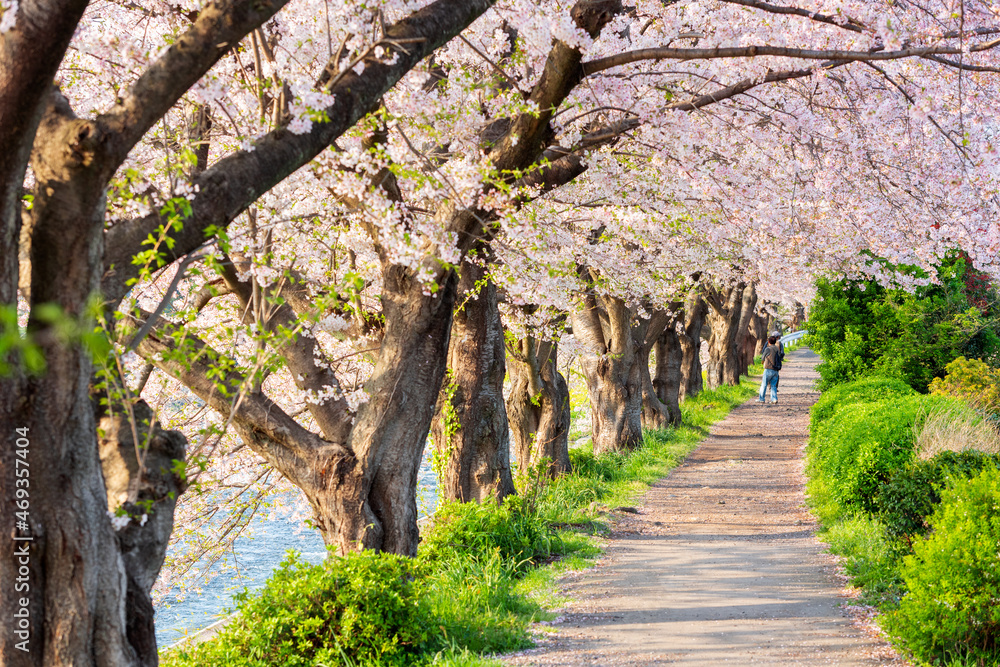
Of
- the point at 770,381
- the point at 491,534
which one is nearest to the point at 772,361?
the point at 770,381

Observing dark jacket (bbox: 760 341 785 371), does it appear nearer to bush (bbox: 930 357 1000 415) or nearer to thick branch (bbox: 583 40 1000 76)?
bush (bbox: 930 357 1000 415)

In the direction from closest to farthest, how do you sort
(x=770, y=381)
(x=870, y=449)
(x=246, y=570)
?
(x=870, y=449)
(x=246, y=570)
(x=770, y=381)

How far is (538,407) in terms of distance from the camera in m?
15.1

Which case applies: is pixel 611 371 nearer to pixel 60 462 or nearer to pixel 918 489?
pixel 918 489

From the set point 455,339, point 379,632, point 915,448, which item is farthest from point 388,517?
point 915,448

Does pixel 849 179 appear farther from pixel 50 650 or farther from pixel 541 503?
pixel 50 650

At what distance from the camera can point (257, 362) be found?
184 inches

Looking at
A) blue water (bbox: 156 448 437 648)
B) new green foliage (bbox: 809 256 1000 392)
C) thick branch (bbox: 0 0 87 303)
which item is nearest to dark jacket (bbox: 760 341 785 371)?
new green foliage (bbox: 809 256 1000 392)

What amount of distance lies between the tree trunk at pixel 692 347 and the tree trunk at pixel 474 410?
1513 centimetres

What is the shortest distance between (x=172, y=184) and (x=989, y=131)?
7.87 m

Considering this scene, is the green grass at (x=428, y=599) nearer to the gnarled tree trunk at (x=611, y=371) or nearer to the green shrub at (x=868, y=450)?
the green shrub at (x=868, y=450)

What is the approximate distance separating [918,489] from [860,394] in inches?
249

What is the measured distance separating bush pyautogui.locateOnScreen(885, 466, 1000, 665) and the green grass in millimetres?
2869

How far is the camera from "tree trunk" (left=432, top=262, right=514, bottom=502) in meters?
10.5
